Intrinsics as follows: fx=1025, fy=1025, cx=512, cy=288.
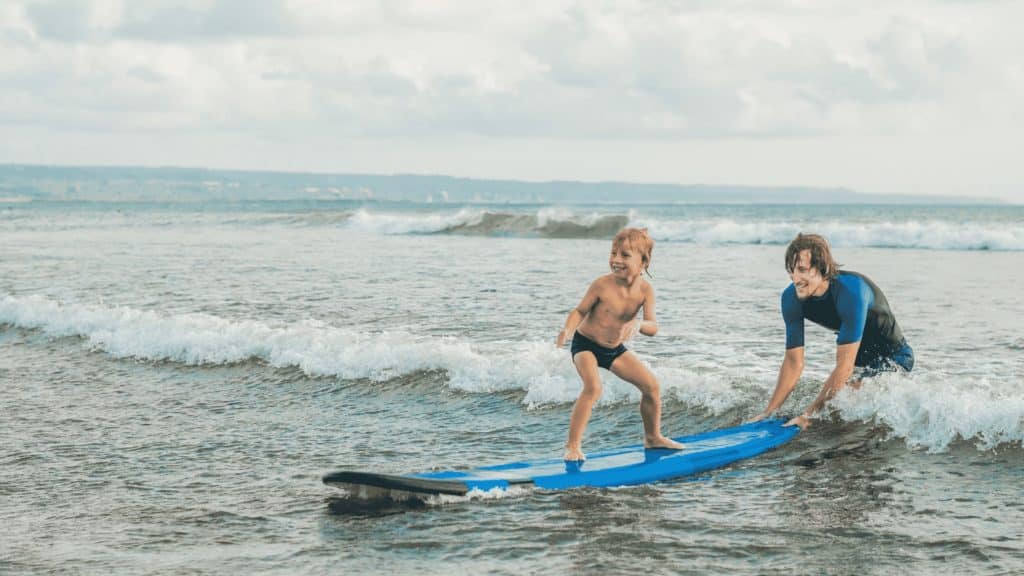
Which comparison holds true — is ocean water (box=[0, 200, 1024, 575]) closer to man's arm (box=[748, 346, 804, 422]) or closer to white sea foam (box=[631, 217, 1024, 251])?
man's arm (box=[748, 346, 804, 422])

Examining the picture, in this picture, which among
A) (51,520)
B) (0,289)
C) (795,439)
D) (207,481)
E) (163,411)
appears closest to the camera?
(51,520)

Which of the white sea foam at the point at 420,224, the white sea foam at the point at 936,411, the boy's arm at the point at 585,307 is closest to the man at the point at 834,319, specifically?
the white sea foam at the point at 936,411

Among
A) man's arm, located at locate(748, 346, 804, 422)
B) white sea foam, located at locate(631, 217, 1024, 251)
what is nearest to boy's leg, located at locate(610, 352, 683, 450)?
man's arm, located at locate(748, 346, 804, 422)

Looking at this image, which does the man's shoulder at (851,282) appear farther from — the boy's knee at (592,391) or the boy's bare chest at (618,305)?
the boy's knee at (592,391)

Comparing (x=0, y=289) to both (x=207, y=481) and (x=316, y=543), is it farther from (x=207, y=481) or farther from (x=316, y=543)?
(x=316, y=543)

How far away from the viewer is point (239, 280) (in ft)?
71.5

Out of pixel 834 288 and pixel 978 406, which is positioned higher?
pixel 834 288

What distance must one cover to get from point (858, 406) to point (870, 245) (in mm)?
32227

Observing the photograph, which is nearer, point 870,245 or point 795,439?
point 795,439

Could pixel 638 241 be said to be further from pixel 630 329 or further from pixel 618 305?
pixel 630 329

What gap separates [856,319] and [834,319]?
0.20 m

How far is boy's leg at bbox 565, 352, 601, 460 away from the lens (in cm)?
666

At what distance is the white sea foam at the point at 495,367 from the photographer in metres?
7.69

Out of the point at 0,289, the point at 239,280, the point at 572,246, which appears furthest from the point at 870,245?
the point at 0,289
